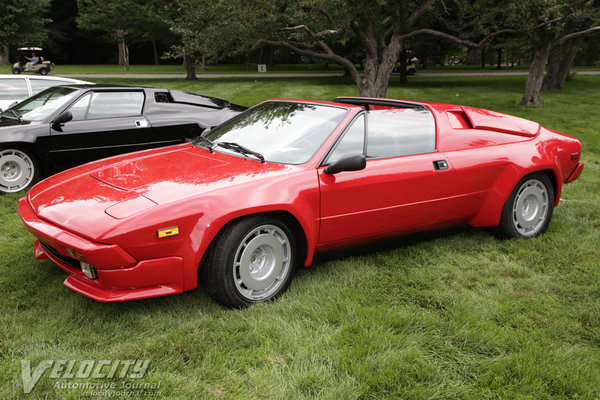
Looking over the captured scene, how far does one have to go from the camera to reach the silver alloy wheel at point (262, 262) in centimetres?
340

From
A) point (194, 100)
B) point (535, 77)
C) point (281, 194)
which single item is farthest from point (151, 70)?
point (281, 194)

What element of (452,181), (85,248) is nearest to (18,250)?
(85,248)

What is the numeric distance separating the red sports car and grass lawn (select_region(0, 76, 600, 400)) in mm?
256

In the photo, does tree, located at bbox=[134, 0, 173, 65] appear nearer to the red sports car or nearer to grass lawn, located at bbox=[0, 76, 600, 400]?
the red sports car

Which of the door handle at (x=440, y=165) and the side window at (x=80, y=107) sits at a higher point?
the side window at (x=80, y=107)

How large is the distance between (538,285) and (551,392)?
1370 mm

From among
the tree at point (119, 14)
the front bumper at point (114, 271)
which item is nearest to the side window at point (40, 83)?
the front bumper at point (114, 271)

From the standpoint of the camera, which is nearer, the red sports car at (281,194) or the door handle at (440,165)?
the red sports car at (281,194)

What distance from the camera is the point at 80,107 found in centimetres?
669

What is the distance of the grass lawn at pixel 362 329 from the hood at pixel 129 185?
0.65 metres

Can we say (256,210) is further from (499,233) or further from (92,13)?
(92,13)

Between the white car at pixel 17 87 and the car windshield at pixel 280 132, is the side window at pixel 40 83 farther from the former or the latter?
the car windshield at pixel 280 132

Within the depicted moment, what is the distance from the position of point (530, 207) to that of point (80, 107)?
554 cm

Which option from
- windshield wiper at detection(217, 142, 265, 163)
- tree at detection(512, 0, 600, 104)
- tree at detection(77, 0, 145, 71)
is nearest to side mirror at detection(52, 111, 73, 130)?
windshield wiper at detection(217, 142, 265, 163)
